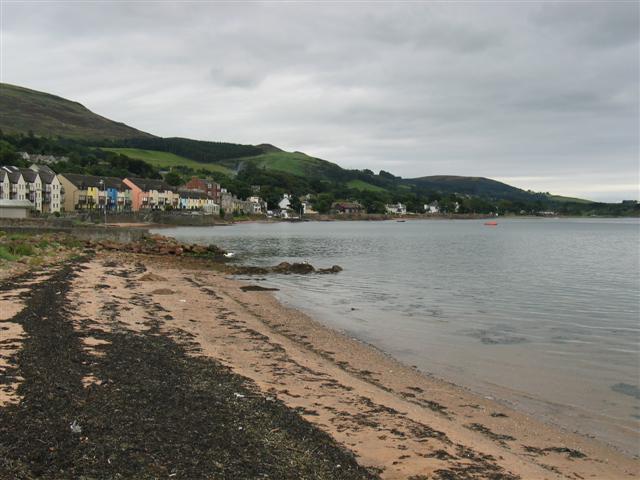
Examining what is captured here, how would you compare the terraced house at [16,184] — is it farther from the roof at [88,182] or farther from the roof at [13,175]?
the roof at [88,182]

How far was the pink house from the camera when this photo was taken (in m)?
144

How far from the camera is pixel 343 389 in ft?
35.6

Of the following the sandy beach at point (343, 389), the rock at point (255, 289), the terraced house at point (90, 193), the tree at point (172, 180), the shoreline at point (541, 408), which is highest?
the tree at point (172, 180)

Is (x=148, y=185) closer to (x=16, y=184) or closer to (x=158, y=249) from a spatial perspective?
(x=16, y=184)

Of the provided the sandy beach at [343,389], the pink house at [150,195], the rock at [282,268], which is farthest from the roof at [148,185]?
the sandy beach at [343,389]

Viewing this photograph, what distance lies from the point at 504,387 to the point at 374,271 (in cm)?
2696

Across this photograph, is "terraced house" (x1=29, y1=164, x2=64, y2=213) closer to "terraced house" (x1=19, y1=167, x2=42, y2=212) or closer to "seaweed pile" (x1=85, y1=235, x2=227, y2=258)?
"terraced house" (x1=19, y1=167, x2=42, y2=212)

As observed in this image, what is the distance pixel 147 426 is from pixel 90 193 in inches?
5091

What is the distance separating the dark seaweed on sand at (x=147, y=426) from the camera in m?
6.04

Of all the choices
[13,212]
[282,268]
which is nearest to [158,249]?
[282,268]

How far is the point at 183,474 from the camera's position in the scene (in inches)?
234

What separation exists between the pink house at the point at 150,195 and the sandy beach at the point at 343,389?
5044 inches

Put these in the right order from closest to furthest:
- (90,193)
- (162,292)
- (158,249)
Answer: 1. (162,292)
2. (158,249)
3. (90,193)

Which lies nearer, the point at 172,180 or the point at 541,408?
the point at 541,408
